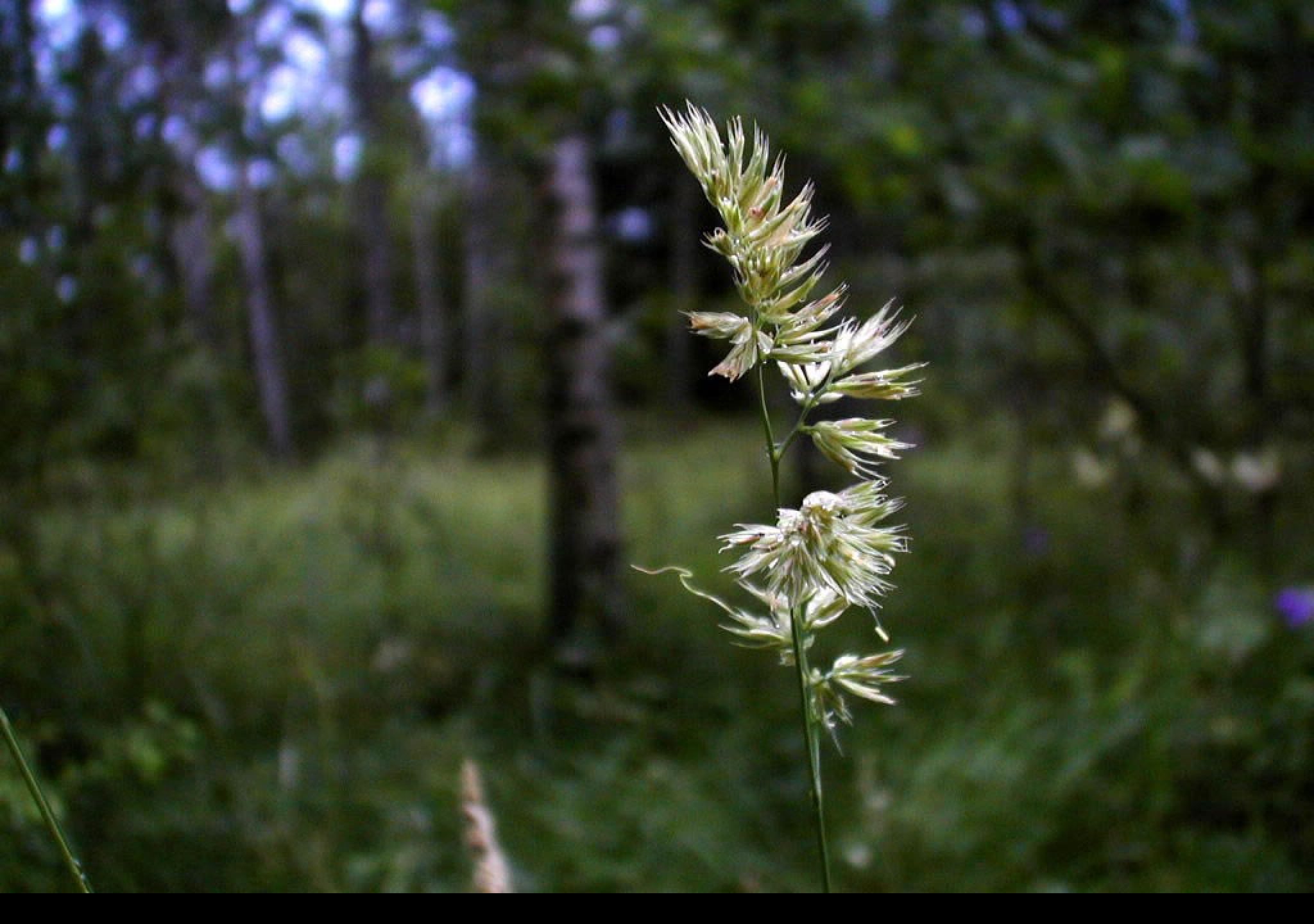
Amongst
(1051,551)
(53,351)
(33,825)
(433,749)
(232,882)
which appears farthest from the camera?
(1051,551)

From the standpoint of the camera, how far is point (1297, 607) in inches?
127

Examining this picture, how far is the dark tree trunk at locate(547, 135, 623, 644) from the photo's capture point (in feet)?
13.1

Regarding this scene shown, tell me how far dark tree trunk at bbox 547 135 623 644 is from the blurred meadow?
2 centimetres

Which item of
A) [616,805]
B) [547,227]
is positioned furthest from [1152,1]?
[616,805]

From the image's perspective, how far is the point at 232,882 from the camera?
2.12m

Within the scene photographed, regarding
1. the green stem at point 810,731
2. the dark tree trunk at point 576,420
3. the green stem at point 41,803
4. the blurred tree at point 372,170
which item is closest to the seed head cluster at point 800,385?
the green stem at point 810,731

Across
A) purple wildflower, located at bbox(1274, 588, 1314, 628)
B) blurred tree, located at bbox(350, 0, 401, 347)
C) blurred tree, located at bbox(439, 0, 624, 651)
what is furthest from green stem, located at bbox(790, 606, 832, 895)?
blurred tree, located at bbox(350, 0, 401, 347)

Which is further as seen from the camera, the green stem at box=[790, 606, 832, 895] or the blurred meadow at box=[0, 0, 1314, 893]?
the blurred meadow at box=[0, 0, 1314, 893]

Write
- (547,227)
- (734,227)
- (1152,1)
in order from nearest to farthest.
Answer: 1. (734,227)
2. (1152,1)
3. (547,227)

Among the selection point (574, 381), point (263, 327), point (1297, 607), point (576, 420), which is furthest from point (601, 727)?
point (263, 327)

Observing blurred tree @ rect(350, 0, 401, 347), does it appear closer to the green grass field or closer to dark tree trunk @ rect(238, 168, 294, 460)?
dark tree trunk @ rect(238, 168, 294, 460)

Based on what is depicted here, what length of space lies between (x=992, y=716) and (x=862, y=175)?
191 cm

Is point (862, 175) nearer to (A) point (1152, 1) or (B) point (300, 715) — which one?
(A) point (1152, 1)

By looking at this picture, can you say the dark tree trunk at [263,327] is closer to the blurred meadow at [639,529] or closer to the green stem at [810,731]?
the blurred meadow at [639,529]
